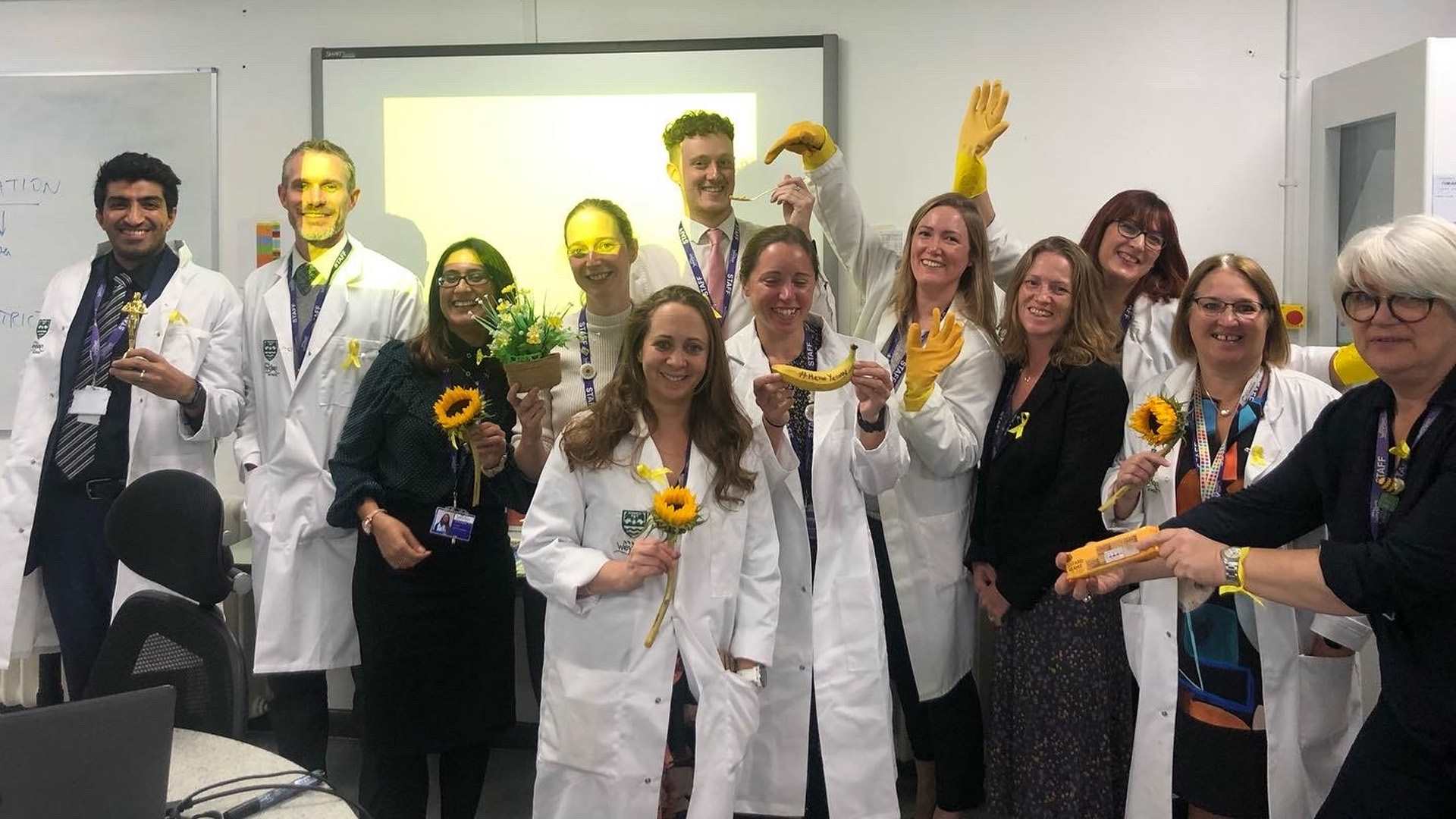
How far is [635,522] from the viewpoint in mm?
2365

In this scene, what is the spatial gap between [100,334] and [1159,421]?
118 inches

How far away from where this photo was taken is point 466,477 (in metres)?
2.73

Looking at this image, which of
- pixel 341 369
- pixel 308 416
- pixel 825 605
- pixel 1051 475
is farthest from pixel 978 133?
pixel 308 416

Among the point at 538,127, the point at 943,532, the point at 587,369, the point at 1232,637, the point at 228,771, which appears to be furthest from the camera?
the point at 538,127

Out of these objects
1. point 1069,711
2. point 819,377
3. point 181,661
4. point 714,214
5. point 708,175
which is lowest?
point 1069,711

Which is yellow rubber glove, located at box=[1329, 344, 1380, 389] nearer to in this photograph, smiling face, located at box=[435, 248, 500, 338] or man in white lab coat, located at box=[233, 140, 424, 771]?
smiling face, located at box=[435, 248, 500, 338]

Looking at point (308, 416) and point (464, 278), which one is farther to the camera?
point (308, 416)

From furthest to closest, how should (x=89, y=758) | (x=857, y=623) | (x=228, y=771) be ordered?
(x=857, y=623) → (x=228, y=771) → (x=89, y=758)

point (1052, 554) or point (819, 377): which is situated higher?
point (819, 377)

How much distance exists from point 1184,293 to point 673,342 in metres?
1.24

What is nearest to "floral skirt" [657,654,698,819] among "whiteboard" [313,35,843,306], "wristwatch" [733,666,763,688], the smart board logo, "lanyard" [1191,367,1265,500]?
"wristwatch" [733,666,763,688]

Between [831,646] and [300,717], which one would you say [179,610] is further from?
[831,646]

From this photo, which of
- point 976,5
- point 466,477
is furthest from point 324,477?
point 976,5

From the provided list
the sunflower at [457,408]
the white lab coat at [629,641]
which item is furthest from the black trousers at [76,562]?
the white lab coat at [629,641]
